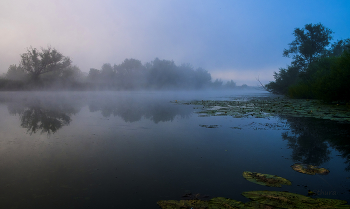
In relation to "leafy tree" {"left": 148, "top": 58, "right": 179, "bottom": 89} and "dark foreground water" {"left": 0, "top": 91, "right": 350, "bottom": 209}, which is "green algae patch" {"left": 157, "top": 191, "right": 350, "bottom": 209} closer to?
"dark foreground water" {"left": 0, "top": 91, "right": 350, "bottom": 209}

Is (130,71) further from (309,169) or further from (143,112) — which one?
(309,169)

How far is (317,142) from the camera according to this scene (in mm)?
4359

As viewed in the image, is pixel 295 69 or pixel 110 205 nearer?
pixel 110 205

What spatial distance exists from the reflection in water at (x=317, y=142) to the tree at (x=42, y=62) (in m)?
40.2

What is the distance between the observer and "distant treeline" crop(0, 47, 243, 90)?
115ft

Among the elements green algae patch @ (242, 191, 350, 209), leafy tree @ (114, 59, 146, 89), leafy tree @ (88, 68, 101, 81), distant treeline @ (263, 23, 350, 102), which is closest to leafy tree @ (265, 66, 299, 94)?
distant treeline @ (263, 23, 350, 102)

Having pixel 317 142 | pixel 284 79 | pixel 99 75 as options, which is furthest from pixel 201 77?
pixel 317 142

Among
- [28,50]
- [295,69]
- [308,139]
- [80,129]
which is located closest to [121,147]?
[80,129]

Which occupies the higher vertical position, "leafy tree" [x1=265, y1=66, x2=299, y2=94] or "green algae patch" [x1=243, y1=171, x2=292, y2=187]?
"leafy tree" [x1=265, y1=66, x2=299, y2=94]

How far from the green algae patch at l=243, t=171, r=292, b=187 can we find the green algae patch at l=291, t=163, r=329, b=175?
515 mm

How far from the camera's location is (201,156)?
3.54m

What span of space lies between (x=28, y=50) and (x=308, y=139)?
41.8 meters

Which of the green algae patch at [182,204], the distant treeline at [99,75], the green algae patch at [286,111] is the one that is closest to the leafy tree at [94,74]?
the distant treeline at [99,75]

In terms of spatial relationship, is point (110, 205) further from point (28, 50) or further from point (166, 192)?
point (28, 50)
